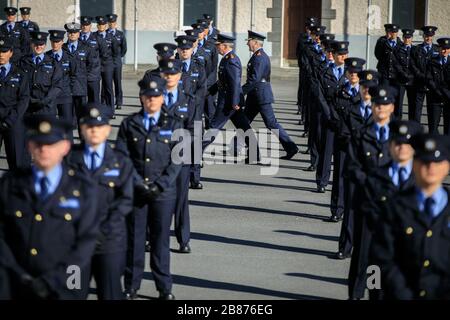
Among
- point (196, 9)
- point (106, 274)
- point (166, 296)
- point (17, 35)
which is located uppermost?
point (196, 9)

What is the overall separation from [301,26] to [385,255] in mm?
26185

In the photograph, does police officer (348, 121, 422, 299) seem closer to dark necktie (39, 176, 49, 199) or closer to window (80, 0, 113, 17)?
dark necktie (39, 176, 49, 199)

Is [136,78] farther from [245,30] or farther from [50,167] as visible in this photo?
[50,167]

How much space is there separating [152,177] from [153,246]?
65 centimetres

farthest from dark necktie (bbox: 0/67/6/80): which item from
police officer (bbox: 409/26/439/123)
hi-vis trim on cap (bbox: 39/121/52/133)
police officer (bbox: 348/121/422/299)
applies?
police officer (bbox: 409/26/439/123)

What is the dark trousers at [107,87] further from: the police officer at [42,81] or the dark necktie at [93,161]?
the dark necktie at [93,161]

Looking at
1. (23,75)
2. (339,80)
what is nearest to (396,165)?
(339,80)

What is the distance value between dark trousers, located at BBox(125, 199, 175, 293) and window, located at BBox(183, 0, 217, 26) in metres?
23.0

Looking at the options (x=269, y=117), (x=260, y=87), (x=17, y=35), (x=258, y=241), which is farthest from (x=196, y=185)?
(x=17, y=35)

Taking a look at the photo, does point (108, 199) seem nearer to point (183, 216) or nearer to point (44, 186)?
Answer: point (44, 186)

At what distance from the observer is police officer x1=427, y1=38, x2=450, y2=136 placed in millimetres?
18953

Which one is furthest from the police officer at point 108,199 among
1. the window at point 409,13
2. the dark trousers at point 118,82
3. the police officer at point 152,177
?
the window at point 409,13

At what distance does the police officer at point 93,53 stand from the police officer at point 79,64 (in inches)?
2.5

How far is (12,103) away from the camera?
49.0 ft
